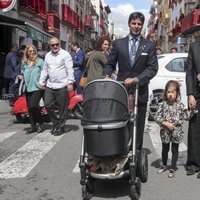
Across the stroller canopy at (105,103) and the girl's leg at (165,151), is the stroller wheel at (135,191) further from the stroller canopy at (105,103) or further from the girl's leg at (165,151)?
the girl's leg at (165,151)

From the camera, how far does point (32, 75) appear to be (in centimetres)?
905

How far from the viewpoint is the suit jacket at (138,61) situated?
568 cm

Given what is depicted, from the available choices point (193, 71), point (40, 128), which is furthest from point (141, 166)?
point (40, 128)

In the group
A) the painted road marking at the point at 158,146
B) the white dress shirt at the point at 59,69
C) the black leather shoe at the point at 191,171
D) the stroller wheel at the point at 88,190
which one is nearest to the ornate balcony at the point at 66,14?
the painted road marking at the point at 158,146

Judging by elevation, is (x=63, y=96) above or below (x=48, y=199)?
above

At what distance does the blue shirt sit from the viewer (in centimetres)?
905

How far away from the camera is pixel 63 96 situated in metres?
8.75

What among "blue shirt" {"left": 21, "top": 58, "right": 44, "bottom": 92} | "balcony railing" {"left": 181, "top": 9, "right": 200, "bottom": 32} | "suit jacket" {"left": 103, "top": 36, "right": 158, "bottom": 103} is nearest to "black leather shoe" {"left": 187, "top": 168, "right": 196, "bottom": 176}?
"suit jacket" {"left": 103, "top": 36, "right": 158, "bottom": 103}

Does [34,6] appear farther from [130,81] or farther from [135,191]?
[135,191]

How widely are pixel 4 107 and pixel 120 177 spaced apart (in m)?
9.83

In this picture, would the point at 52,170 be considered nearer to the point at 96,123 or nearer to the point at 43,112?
the point at 96,123

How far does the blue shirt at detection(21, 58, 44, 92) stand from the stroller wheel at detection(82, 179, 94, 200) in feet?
14.3

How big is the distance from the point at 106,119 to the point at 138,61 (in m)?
1.26

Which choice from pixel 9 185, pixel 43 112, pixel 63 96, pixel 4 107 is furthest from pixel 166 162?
pixel 4 107
